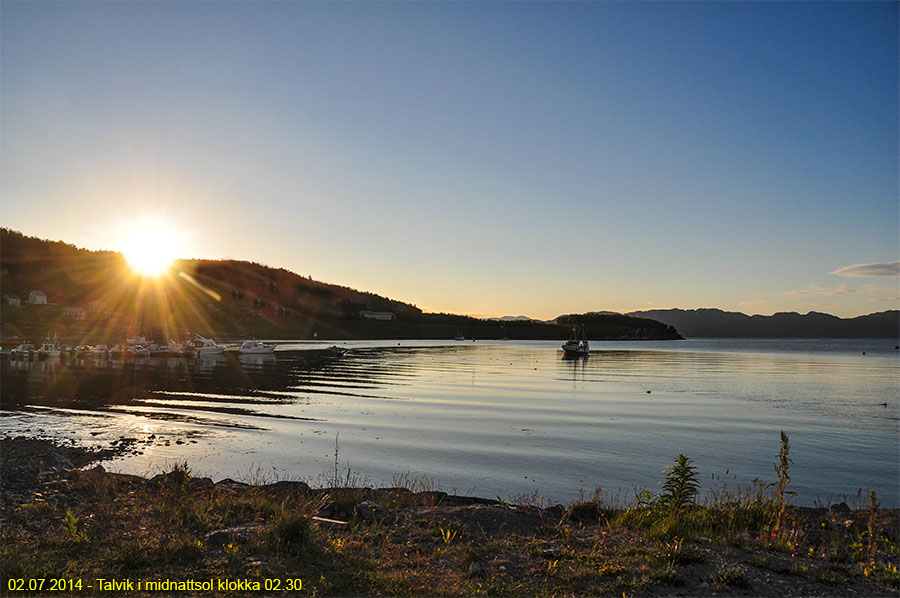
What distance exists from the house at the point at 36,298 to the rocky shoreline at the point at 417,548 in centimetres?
15435

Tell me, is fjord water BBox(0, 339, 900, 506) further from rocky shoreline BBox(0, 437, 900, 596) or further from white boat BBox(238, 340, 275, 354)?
white boat BBox(238, 340, 275, 354)

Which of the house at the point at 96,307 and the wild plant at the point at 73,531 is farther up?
the house at the point at 96,307

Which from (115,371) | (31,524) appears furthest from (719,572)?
(115,371)

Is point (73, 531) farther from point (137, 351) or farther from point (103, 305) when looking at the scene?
point (103, 305)

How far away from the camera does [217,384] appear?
4522 cm

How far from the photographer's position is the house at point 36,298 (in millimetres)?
136125

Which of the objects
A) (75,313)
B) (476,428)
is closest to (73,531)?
(476,428)

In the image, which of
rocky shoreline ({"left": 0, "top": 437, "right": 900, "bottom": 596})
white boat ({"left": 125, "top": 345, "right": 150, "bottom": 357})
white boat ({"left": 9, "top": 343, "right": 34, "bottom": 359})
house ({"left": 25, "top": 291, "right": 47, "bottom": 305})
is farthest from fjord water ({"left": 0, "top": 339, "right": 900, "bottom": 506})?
house ({"left": 25, "top": 291, "right": 47, "bottom": 305})

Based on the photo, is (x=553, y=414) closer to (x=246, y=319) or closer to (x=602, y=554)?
(x=602, y=554)

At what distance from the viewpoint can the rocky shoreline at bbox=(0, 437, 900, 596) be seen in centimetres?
736

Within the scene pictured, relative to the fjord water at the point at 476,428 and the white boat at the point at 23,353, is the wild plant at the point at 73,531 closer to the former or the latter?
the fjord water at the point at 476,428

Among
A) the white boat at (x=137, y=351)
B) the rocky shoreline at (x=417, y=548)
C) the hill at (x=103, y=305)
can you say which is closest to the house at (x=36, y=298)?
the hill at (x=103, y=305)

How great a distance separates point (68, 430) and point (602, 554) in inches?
907

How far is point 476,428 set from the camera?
27.6 meters
